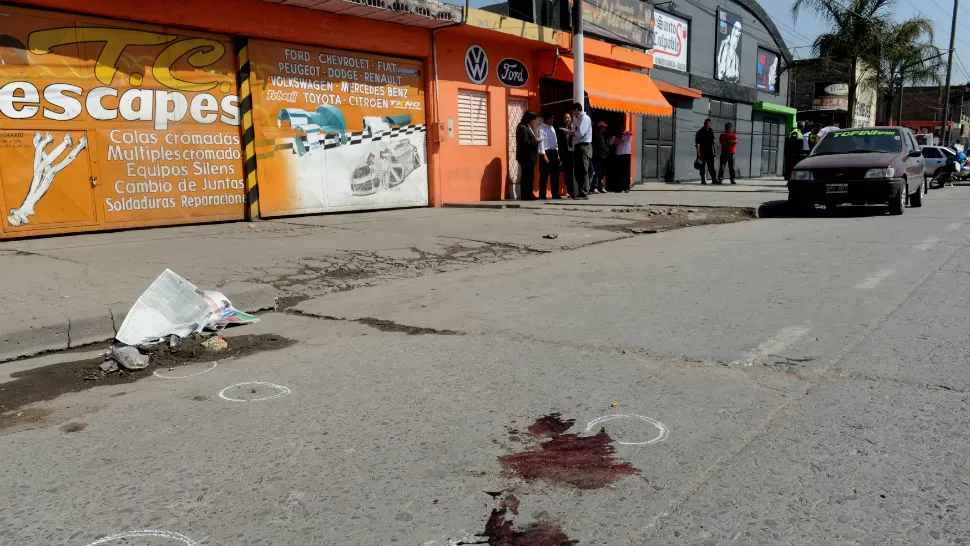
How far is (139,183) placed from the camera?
912 cm

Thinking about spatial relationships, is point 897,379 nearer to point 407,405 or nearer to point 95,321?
point 407,405

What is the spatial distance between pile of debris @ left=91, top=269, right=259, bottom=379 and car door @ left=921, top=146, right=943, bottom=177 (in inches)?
980

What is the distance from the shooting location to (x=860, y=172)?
1155cm

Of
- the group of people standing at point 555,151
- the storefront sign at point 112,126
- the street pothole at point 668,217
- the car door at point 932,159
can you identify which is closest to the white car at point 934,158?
the car door at point 932,159

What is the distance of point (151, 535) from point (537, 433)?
4.99 feet

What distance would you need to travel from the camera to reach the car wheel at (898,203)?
11711 mm

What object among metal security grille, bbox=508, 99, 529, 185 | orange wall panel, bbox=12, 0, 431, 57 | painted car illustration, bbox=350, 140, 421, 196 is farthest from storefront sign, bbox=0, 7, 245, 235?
metal security grille, bbox=508, 99, 529, 185

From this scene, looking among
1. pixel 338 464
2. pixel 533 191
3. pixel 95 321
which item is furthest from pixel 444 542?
pixel 533 191

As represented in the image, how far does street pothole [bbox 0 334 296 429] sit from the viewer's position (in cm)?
355

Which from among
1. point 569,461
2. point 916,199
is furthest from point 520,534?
point 916,199

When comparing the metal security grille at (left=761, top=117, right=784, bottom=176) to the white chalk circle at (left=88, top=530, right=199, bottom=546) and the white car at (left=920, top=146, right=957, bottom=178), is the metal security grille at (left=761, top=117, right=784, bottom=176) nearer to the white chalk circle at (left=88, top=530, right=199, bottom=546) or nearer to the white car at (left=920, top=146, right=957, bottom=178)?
the white car at (left=920, top=146, right=957, bottom=178)

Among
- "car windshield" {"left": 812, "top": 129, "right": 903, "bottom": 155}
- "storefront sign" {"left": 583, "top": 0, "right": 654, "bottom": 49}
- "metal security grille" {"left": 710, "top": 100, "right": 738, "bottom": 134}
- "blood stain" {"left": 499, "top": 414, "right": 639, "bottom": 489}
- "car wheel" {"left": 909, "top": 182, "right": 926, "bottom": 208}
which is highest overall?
"storefront sign" {"left": 583, "top": 0, "right": 654, "bottom": 49}

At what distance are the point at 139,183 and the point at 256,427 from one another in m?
7.19

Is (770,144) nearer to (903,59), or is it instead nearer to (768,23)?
(768,23)
